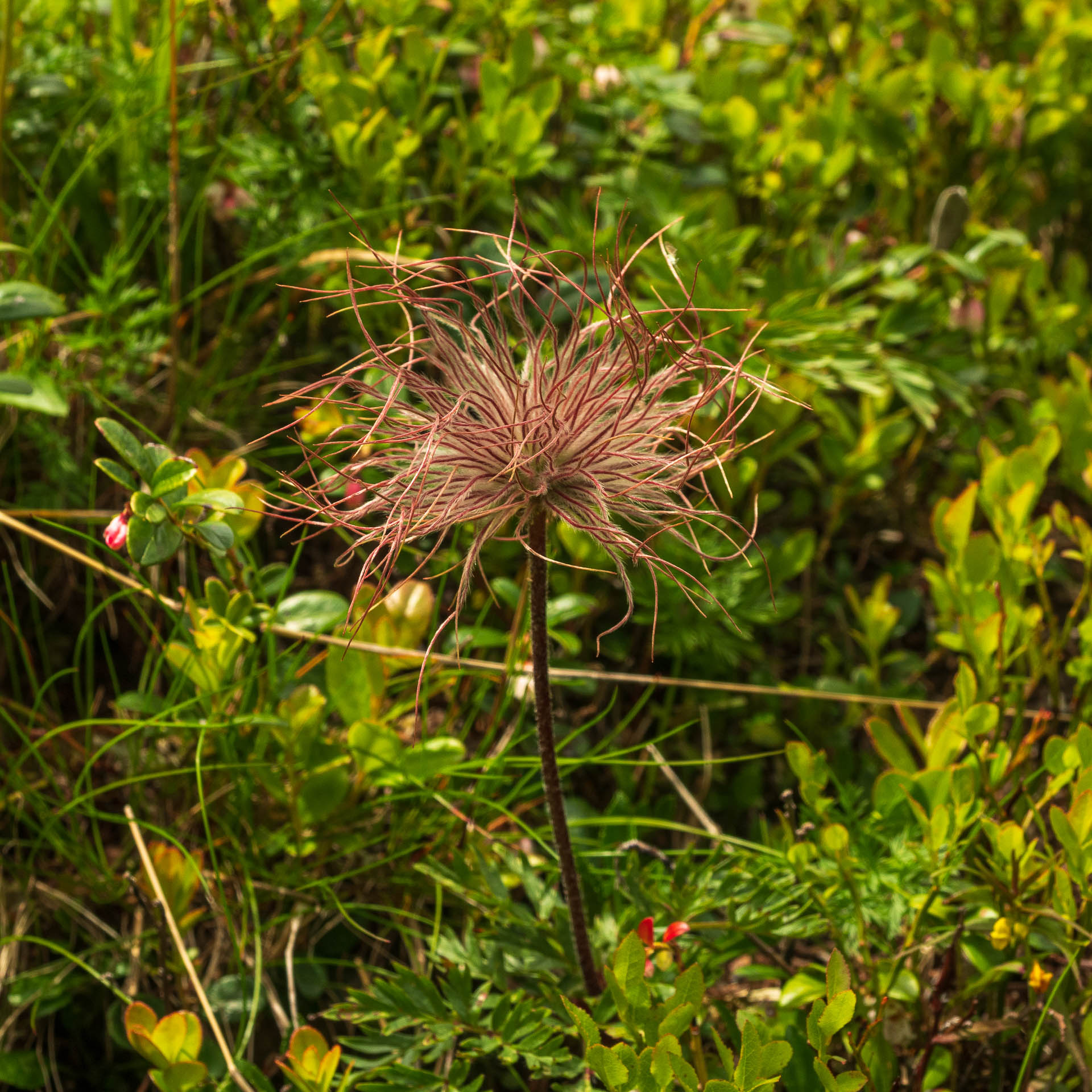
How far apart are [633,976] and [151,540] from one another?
0.74m

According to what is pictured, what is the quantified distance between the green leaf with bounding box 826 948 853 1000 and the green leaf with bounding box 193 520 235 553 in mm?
819

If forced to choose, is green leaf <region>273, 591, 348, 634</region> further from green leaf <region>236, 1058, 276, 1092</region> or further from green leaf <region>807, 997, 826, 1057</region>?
green leaf <region>807, 997, 826, 1057</region>

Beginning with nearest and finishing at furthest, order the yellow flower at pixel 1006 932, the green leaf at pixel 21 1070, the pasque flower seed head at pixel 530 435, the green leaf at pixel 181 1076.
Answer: the pasque flower seed head at pixel 530 435
the green leaf at pixel 181 1076
the yellow flower at pixel 1006 932
the green leaf at pixel 21 1070

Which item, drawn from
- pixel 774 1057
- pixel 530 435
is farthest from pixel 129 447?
pixel 774 1057

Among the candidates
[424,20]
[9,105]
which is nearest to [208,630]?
[9,105]

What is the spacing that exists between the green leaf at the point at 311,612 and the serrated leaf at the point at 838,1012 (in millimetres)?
854

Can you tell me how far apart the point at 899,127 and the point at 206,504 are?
6.11ft

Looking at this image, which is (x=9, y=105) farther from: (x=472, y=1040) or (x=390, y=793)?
(x=472, y=1040)

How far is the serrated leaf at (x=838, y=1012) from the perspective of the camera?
43.3 inches

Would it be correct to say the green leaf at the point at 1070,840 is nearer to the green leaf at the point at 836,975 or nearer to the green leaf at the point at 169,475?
the green leaf at the point at 836,975

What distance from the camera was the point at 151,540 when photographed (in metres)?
1.34

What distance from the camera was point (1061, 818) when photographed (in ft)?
4.16

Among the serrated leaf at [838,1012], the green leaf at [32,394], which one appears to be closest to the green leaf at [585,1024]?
the serrated leaf at [838,1012]

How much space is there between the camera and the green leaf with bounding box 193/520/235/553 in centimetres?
136
